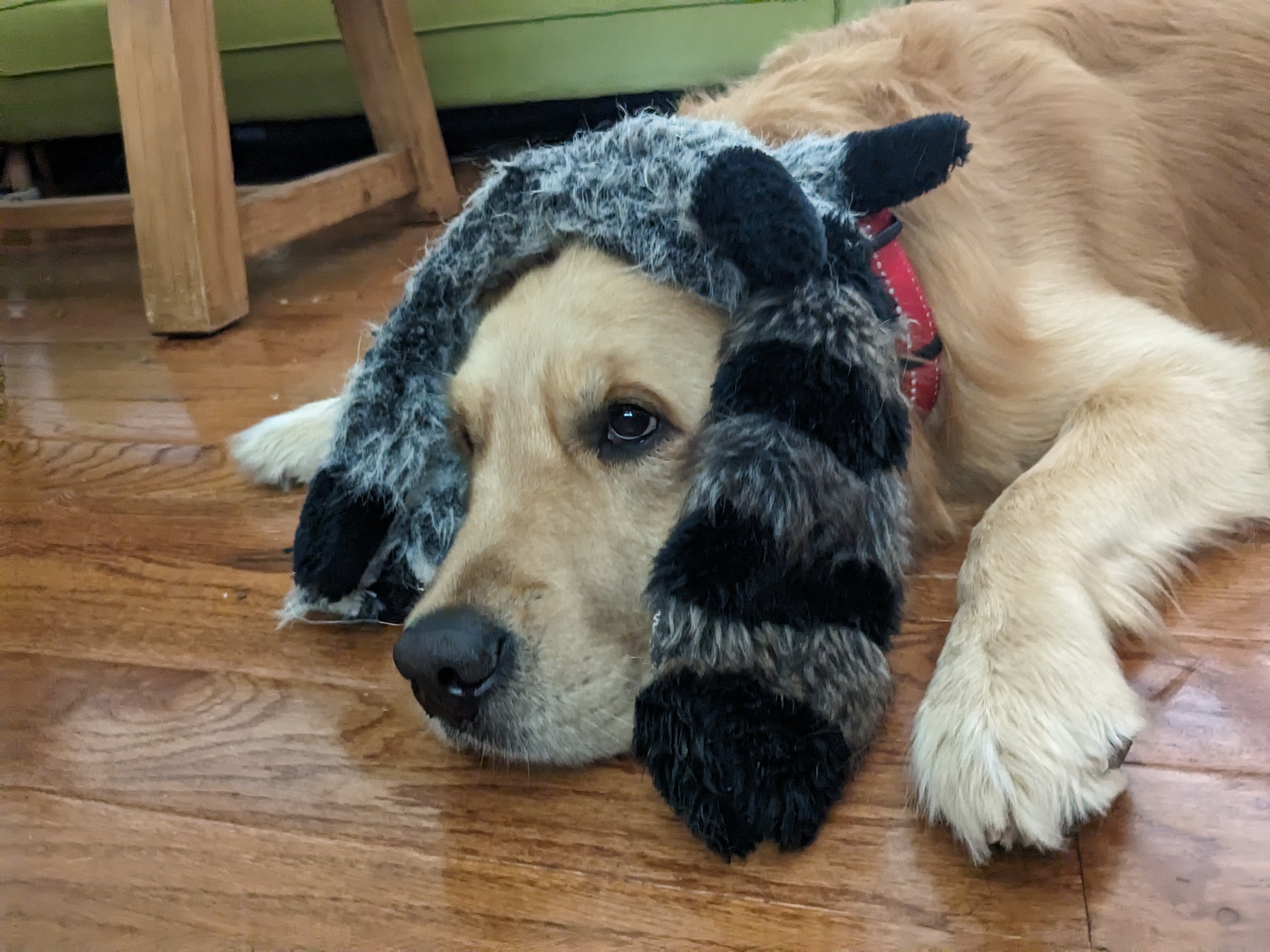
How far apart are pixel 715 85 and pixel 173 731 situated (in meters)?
2.98

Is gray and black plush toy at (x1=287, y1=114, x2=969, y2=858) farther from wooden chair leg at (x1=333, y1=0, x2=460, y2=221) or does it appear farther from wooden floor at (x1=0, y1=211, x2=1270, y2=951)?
wooden chair leg at (x1=333, y1=0, x2=460, y2=221)

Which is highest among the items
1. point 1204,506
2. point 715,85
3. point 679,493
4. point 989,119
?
point 989,119

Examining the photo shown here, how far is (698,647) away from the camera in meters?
0.95

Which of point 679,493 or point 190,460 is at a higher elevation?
point 679,493

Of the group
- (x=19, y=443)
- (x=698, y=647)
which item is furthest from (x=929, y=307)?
(x=19, y=443)

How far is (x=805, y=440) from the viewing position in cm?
97

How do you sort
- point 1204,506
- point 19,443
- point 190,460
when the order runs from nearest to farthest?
point 1204,506 → point 190,460 → point 19,443

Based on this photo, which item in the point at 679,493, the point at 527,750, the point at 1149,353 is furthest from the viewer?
the point at 1149,353

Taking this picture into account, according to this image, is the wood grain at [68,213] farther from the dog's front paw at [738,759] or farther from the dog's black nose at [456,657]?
the dog's front paw at [738,759]

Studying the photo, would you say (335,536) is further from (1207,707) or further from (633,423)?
(1207,707)

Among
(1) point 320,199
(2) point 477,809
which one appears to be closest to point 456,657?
(2) point 477,809

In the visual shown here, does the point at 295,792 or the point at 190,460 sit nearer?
the point at 295,792

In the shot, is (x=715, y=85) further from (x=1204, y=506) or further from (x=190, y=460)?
(x=1204, y=506)

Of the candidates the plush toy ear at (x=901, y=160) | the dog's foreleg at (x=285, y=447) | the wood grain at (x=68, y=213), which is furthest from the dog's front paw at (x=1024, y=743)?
the wood grain at (x=68, y=213)
